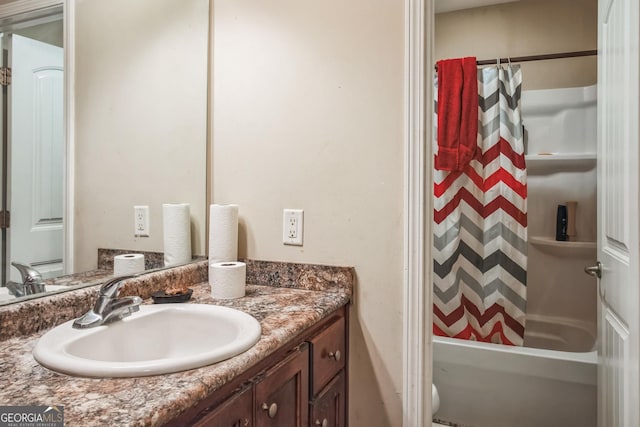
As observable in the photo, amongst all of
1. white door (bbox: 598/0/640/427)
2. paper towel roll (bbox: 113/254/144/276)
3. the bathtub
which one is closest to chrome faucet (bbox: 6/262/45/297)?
paper towel roll (bbox: 113/254/144/276)

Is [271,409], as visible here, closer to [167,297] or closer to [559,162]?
[167,297]

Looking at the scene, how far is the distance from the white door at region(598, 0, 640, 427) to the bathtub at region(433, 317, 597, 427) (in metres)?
0.34

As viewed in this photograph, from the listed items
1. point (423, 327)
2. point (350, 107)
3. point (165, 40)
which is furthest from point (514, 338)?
point (165, 40)

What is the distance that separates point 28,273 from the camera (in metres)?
0.97

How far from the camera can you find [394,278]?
130 cm

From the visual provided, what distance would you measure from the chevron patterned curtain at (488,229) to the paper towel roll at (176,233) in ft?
5.14

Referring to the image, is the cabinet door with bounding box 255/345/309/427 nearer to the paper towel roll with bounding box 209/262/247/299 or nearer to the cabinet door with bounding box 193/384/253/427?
the cabinet door with bounding box 193/384/253/427

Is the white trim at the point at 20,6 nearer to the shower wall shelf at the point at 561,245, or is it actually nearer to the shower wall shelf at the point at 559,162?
the shower wall shelf at the point at 559,162

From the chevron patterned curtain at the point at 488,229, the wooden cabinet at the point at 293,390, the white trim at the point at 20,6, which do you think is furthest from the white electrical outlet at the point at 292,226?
the chevron patterned curtain at the point at 488,229

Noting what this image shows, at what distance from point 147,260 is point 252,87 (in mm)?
695

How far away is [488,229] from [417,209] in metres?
1.39

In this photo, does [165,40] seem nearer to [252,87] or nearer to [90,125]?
[252,87]

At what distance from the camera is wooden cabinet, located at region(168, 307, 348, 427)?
740 millimetres

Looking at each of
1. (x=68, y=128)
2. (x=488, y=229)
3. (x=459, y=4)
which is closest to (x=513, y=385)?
(x=488, y=229)
